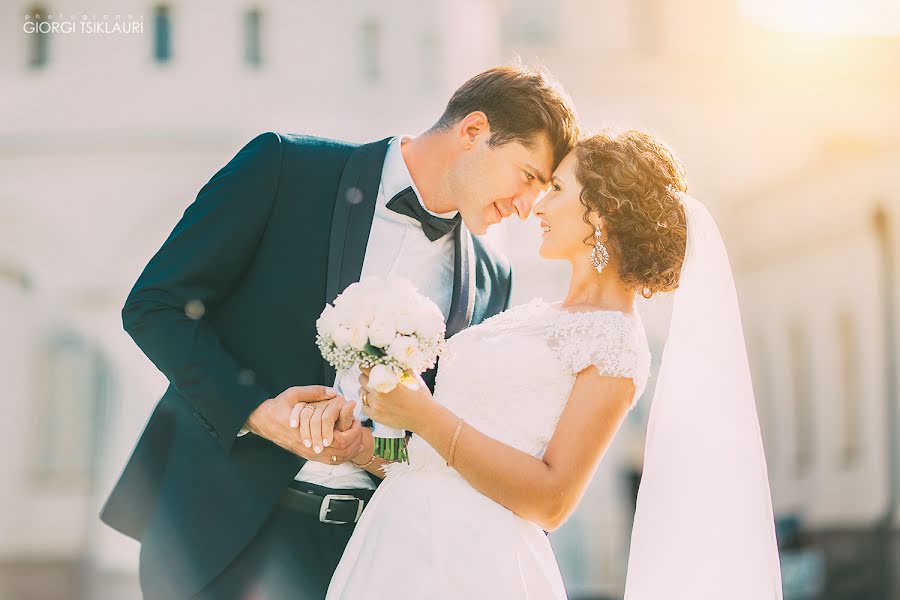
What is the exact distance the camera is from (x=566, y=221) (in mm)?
3111

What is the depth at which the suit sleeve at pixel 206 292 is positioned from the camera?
2.80 m

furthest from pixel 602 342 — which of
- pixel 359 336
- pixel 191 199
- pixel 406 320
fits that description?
pixel 191 199

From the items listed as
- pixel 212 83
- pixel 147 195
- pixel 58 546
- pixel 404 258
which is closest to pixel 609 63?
pixel 212 83

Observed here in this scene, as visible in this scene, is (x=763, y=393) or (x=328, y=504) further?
(x=763, y=393)

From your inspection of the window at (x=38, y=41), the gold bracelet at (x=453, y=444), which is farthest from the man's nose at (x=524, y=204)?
the window at (x=38, y=41)

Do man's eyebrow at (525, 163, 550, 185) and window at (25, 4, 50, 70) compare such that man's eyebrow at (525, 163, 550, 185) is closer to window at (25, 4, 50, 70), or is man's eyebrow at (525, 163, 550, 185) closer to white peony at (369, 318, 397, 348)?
white peony at (369, 318, 397, 348)

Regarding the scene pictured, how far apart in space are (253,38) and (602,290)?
387 inches

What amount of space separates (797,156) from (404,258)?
39.3 feet

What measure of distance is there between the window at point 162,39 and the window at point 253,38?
86 cm

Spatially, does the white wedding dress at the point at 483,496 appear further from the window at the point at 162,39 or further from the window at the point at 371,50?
the window at the point at 162,39

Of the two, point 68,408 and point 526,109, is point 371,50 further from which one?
point 526,109

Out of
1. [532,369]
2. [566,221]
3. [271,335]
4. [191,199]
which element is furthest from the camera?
[191,199]

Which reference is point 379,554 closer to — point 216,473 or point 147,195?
point 216,473

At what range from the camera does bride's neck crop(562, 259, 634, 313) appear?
122 inches
